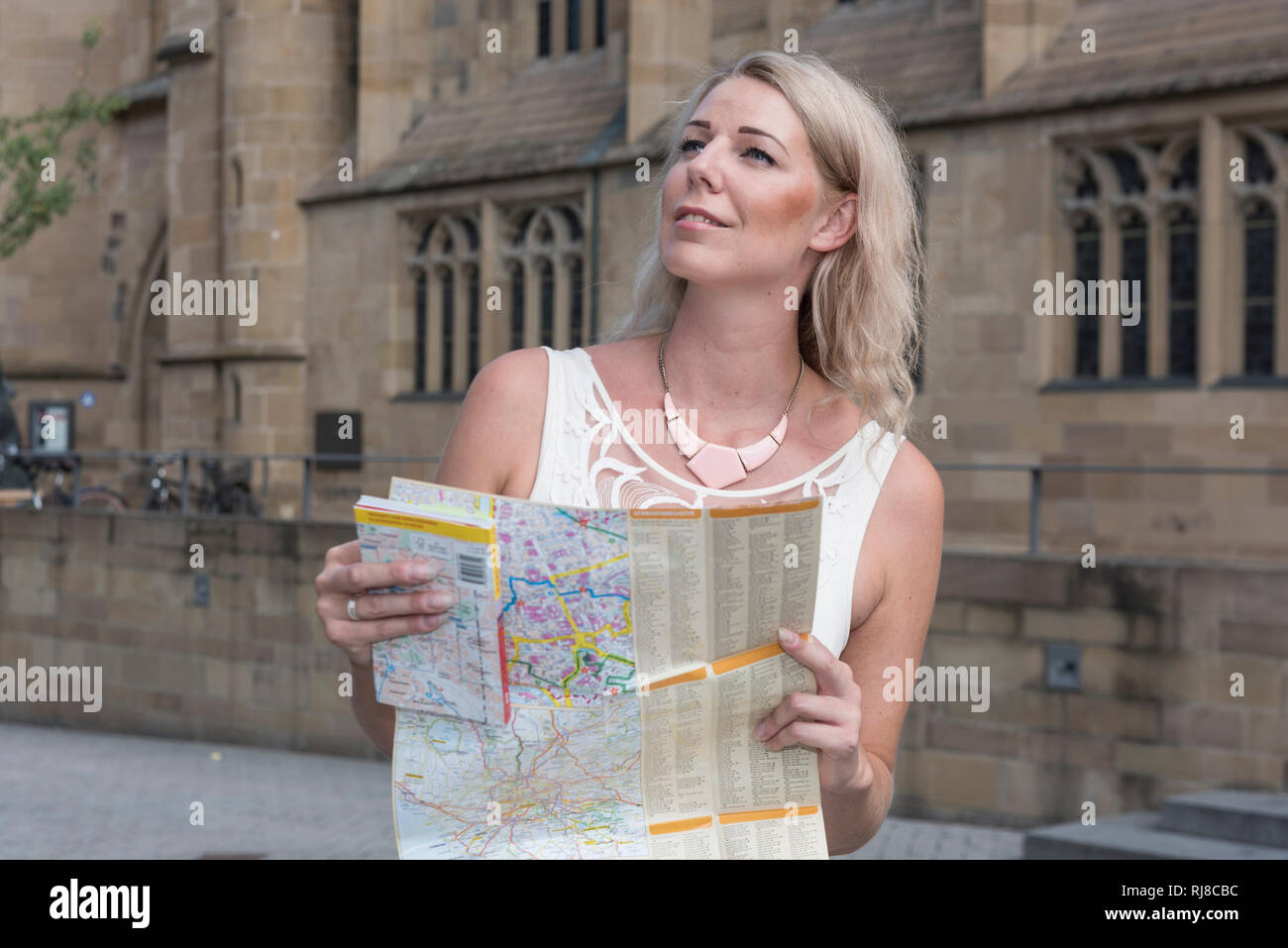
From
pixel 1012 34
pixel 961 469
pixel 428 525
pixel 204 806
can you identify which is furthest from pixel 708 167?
pixel 1012 34

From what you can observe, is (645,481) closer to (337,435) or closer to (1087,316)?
(1087,316)

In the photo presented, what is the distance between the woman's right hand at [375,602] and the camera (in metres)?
1.78

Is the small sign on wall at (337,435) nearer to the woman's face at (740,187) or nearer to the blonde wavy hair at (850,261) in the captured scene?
the blonde wavy hair at (850,261)

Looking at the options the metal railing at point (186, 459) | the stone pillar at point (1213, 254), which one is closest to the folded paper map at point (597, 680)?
the metal railing at point (186, 459)

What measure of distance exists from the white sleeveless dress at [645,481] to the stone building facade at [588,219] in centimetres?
530

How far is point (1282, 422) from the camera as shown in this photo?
12.2 metres

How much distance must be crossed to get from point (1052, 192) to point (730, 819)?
1237cm

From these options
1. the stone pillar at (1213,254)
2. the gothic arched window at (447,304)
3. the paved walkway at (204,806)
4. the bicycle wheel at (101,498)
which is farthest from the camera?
the gothic arched window at (447,304)

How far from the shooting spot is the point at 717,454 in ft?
6.66

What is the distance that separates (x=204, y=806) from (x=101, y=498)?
7.63 m

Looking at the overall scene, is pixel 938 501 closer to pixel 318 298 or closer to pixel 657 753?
pixel 657 753

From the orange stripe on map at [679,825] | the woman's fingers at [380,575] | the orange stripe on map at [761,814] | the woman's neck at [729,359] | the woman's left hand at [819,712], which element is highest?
the woman's neck at [729,359]

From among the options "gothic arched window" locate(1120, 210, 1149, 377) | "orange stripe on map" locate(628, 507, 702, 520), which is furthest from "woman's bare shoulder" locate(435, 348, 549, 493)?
"gothic arched window" locate(1120, 210, 1149, 377)

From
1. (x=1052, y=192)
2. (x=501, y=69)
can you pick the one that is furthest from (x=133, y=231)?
(x=1052, y=192)
